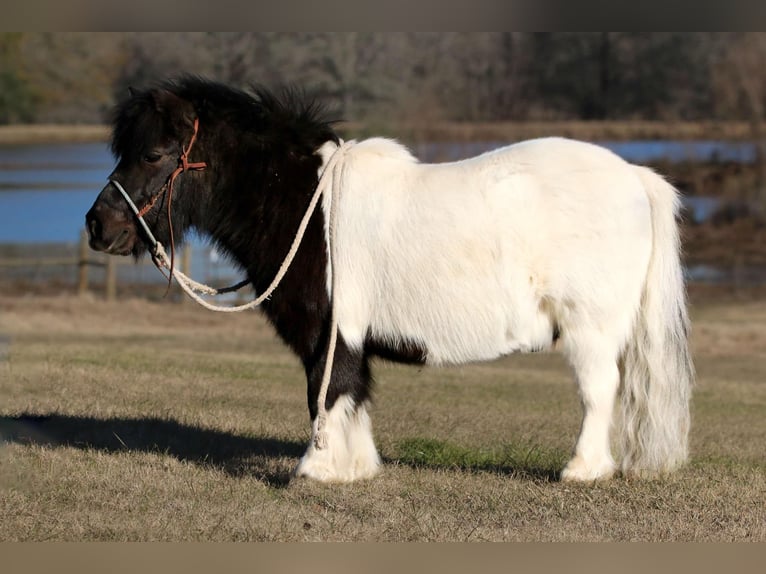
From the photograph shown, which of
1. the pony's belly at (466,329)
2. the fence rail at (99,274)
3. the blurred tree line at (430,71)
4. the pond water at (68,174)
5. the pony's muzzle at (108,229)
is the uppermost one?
the blurred tree line at (430,71)

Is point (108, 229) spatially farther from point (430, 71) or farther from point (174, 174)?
point (430, 71)

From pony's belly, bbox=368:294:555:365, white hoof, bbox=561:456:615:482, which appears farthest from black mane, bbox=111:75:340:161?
white hoof, bbox=561:456:615:482

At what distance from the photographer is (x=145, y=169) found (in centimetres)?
712

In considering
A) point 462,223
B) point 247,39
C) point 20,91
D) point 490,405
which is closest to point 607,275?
point 462,223

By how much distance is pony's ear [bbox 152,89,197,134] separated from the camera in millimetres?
7105

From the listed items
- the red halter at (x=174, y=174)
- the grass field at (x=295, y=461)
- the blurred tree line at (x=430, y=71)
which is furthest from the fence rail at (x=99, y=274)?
the red halter at (x=174, y=174)

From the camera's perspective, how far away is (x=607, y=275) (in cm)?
701

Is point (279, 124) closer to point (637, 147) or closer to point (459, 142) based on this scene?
point (459, 142)

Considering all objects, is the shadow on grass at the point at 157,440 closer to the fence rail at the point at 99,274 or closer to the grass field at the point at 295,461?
the grass field at the point at 295,461

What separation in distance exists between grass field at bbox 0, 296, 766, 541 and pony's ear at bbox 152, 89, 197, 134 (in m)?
2.33

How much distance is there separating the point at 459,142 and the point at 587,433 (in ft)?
117

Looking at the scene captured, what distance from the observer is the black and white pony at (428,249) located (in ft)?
22.8

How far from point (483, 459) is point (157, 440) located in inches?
100

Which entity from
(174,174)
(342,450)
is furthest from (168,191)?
(342,450)
